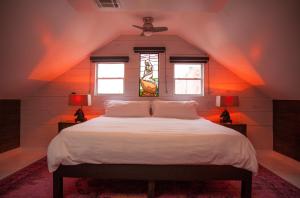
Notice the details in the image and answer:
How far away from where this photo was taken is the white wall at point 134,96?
169 inches

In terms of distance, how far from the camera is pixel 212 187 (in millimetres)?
2488

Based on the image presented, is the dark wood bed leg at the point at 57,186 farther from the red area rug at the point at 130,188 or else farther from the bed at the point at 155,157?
the red area rug at the point at 130,188

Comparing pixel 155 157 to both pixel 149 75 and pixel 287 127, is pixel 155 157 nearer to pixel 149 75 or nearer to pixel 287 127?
pixel 149 75

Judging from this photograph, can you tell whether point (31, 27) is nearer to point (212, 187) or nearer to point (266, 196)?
point (212, 187)

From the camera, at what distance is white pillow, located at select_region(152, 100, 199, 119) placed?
3615 mm

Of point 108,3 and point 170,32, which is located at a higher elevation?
point 170,32

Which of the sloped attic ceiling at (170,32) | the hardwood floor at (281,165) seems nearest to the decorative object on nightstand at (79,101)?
the sloped attic ceiling at (170,32)

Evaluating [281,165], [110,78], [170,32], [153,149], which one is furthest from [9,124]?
[281,165]

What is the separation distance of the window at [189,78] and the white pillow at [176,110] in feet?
2.39

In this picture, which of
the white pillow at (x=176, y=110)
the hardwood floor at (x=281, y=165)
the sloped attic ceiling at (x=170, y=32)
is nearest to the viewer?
the sloped attic ceiling at (x=170, y=32)

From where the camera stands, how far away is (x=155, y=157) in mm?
2039

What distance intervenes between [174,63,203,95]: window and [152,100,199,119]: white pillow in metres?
0.73

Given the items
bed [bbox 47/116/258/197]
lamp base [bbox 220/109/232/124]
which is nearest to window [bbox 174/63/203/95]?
lamp base [bbox 220/109/232/124]

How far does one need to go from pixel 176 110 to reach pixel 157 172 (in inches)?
68.2
